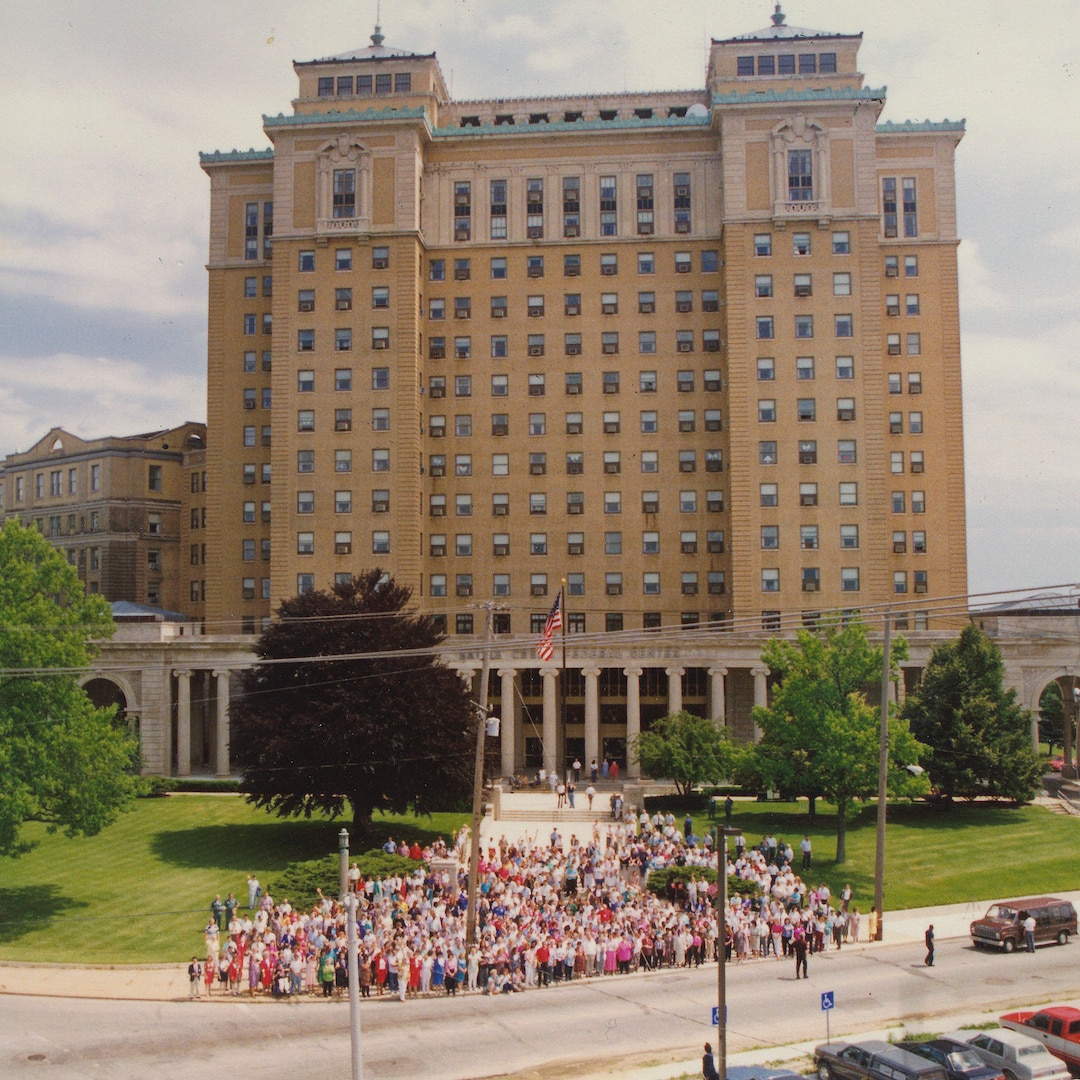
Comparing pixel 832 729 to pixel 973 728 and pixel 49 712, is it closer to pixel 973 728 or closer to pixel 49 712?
pixel 973 728

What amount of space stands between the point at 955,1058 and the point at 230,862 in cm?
3406

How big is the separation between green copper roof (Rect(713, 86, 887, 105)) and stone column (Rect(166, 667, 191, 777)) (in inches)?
2101

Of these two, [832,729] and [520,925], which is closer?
[520,925]

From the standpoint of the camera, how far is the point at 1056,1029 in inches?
1170

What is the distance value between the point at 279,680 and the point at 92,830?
1132 centimetres

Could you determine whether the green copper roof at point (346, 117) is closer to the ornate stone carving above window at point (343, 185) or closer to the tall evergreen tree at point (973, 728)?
the ornate stone carving above window at point (343, 185)

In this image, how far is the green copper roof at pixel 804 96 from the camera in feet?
272

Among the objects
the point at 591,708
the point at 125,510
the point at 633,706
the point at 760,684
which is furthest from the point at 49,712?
the point at 125,510

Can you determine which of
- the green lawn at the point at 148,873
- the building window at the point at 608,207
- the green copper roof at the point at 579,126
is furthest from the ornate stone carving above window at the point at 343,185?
the green lawn at the point at 148,873

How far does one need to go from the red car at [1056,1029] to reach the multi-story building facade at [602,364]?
167 feet

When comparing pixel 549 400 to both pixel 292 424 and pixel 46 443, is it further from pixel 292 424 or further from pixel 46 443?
pixel 46 443

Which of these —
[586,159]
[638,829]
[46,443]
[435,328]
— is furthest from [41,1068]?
[46,443]

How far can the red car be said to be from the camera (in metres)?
29.2

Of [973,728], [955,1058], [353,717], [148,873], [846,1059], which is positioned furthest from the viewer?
[973,728]
